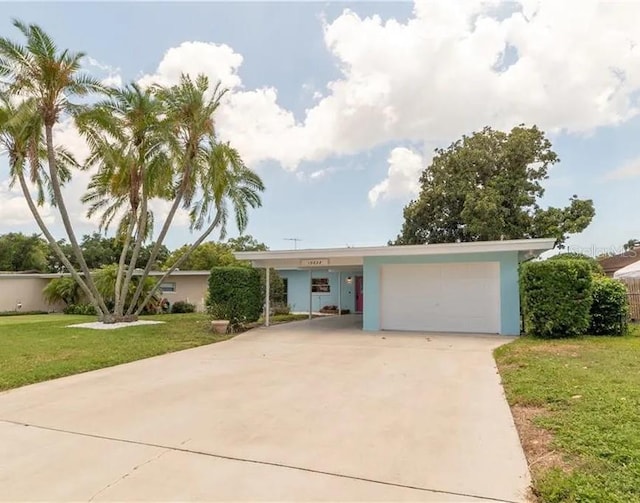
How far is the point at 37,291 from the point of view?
2431 cm

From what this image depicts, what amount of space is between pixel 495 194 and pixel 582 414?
60.2 ft

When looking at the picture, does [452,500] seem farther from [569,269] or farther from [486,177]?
[486,177]

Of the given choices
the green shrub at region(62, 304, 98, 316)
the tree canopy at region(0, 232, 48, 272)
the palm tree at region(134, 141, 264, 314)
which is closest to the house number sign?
the palm tree at region(134, 141, 264, 314)

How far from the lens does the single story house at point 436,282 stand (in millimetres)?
11938

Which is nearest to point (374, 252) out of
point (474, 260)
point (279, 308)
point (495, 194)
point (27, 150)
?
point (474, 260)

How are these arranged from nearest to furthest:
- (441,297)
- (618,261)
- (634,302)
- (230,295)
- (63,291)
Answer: (441,297) → (230,295) → (634,302) → (63,291) → (618,261)

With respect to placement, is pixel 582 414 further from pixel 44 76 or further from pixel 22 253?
pixel 22 253

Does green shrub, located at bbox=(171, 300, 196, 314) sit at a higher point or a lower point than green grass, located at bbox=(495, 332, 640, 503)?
higher

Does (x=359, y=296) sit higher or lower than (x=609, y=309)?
higher

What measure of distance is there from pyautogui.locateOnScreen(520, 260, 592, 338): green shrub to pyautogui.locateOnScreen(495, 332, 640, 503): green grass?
5.32ft

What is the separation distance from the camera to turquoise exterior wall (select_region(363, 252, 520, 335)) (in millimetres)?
11898

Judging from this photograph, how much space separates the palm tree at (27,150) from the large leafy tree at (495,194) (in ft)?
56.0

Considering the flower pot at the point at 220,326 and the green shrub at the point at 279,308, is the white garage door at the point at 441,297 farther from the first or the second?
the green shrub at the point at 279,308

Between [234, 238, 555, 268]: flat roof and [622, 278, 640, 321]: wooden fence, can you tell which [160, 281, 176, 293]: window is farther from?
[622, 278, 640, 321]: wooden fence
